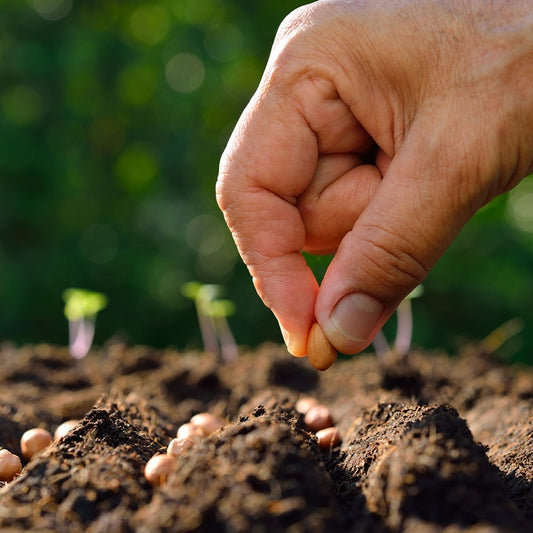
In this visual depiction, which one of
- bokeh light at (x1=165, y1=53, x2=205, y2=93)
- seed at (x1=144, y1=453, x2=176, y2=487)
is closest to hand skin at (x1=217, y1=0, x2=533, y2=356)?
seed at (x1=144, y1=453, x2=176, y2=487)

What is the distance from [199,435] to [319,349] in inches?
13.2

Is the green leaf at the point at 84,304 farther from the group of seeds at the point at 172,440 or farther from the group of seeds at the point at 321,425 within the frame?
the group of seeds at the point at 321,425

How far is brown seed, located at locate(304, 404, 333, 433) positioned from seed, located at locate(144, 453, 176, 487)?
1.97ft

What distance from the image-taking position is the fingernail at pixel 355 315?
55.3 inches

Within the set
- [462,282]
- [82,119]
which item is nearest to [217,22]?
[82,119]

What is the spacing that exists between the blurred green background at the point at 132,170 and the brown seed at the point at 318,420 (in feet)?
10.1

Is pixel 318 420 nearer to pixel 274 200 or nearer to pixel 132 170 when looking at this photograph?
pixel 274 200

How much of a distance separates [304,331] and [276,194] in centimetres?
34

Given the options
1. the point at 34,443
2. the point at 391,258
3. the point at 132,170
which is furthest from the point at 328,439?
the point at 132,170

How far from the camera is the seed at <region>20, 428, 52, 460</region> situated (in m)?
1.53

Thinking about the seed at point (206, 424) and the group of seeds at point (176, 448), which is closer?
the group of seeds at point (176, 448)

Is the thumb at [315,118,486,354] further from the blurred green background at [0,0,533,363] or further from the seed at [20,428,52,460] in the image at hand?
the blurred green background at [0,0,533,363]

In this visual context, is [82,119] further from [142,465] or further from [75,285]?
[142,465]

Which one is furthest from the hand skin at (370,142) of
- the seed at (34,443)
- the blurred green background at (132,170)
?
the blurred green background at (132,170)
